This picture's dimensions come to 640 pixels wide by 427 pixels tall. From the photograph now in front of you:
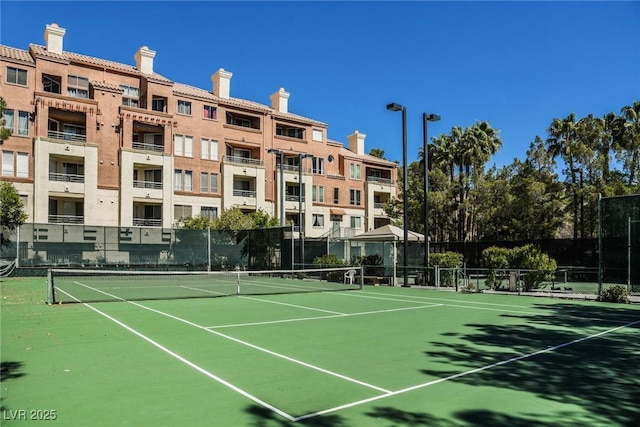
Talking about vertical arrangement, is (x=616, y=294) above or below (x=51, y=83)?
below

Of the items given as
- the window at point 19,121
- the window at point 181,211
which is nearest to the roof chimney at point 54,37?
the window at point 19,121

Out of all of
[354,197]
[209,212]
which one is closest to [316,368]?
[209,212]

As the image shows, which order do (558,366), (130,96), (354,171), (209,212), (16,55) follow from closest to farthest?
(558,366) → (16,55) → (130,96) → (209,212) → (354,171)

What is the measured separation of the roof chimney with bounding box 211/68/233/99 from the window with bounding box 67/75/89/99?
13.4m

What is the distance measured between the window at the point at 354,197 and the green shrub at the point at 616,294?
139 ft

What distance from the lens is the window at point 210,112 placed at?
48.7m

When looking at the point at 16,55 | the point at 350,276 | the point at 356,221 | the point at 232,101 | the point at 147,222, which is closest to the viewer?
the point at 350,276

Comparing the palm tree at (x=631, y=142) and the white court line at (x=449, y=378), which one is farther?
the palm tree at (x=631, y=142)

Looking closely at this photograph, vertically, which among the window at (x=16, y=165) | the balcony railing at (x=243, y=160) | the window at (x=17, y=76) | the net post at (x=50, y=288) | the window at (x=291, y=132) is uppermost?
the window at (x=17, y=76)

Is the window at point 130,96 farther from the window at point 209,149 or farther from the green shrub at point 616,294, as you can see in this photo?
the green shrub at point 616,294

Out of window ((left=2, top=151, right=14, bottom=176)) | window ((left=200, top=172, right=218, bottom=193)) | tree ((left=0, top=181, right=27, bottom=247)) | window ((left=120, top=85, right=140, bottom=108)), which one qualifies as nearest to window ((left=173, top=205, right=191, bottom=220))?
window ((left=200, top=172, right=218, bottom=193))

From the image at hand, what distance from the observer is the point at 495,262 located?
957 inches

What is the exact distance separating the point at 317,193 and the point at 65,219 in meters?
25.8

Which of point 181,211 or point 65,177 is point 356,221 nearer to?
point 181,211
